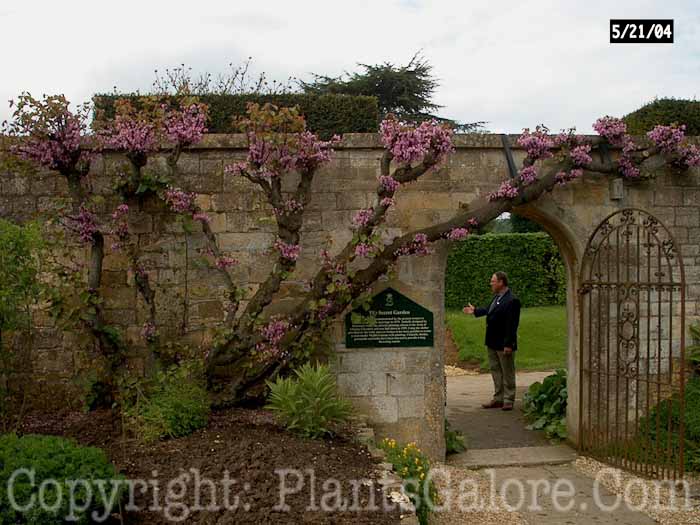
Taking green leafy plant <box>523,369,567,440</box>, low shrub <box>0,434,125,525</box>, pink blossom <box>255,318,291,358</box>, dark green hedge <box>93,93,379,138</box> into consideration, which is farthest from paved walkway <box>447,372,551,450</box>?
low shrub <box>0,434,125,525</box>

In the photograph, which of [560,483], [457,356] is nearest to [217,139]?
[560,483]

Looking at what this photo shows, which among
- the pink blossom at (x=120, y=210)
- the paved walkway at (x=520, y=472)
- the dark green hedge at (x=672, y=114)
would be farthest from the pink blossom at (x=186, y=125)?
the dark green hedge at (x=672, y=114)

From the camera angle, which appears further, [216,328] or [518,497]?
[216,328]

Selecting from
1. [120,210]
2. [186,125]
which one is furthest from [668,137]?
[120,210]

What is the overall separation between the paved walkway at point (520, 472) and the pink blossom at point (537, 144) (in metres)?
2.91

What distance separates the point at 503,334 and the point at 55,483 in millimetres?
5831

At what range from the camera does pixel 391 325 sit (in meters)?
6.93

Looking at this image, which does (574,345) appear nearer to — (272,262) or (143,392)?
(272,262)

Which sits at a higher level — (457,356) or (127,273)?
(127,273)

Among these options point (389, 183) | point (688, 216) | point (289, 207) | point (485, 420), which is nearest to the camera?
point (389, 183)

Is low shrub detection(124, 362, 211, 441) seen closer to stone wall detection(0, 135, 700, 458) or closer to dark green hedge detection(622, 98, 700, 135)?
stone wall detection(0, 135, 700, 458)

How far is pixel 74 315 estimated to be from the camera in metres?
6.37

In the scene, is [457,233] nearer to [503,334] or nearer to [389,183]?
[389,183]

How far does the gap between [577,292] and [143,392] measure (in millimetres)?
4292
